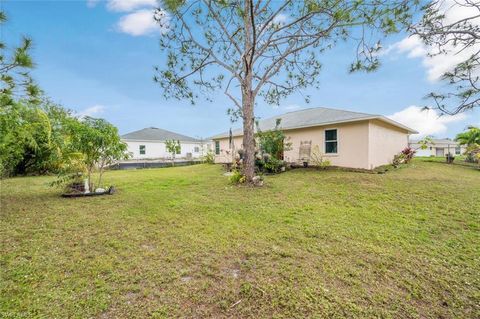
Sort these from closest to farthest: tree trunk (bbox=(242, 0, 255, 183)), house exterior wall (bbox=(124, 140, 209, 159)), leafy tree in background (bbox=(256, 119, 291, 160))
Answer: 1. tree trunk (bbox=(242, 0, 255, 183))
2. leafy tree in background (bbox=(256, 119, 291, 160))
3. house exterior wall (bbox=(124, 140, 209, 159))

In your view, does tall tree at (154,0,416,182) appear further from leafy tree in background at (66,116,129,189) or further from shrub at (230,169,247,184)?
leafy tree in background at (66,116,129,189)

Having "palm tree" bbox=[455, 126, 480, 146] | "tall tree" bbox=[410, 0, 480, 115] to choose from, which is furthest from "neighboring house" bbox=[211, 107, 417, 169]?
"palm tree" bbox=[455, 126, 480, 146]

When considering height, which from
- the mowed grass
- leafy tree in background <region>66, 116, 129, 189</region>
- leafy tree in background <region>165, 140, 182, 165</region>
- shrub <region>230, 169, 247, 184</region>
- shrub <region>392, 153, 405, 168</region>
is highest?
leafy tree in background <region>165, 140, 182, 165</region>

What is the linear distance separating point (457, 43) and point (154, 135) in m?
26.9

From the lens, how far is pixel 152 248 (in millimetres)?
3166

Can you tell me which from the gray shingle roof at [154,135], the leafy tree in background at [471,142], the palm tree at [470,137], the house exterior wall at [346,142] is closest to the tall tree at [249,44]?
the house exterior wall at [346,142]

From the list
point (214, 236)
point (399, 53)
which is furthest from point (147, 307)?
point (399, 53)

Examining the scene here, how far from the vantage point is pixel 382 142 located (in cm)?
1101

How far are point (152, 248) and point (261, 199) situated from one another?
10.7 feet

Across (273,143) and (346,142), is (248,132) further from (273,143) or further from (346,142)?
(346,142)

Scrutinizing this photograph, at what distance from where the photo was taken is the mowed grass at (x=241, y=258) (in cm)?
209

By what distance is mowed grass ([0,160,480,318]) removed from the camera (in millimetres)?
2094

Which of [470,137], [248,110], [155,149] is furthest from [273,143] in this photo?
[155,149]

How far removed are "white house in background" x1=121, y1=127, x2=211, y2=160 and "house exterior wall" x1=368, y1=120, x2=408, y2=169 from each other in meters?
19.5
